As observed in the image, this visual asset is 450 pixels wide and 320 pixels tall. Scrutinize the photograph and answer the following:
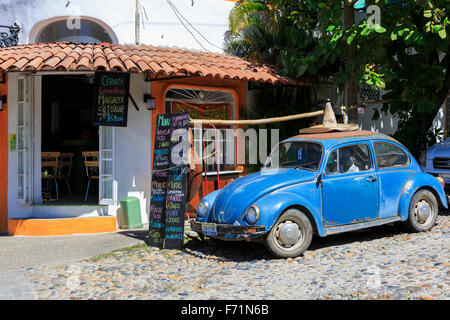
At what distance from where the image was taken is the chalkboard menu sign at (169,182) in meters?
7.48

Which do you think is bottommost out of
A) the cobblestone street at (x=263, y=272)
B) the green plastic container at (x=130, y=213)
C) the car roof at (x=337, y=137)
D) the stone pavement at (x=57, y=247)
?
the stone pavement at (x=57, y=247)

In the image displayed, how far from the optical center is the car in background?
33.0 feet

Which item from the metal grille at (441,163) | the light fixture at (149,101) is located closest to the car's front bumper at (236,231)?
the light fixture at (149,101)

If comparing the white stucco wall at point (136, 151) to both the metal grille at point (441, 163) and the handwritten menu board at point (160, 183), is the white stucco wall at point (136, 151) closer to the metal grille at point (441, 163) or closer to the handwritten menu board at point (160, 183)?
the handwritten menu board at point (160, 183)

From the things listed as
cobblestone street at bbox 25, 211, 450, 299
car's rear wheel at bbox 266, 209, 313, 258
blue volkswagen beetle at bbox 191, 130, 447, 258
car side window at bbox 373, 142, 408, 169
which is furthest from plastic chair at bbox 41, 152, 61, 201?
car side window at bbox 373, 142, 408, 169

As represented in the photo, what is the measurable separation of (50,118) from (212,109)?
6.08 m

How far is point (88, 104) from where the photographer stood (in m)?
15.2

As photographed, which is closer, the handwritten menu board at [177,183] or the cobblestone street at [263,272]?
the cobblestone street at [263,272]

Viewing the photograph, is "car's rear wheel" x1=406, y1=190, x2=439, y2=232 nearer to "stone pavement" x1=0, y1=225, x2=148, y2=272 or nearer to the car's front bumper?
the car's front bumper

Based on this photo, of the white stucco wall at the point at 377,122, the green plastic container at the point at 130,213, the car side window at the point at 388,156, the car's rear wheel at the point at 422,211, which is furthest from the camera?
the white stucco wall at the point at 377,122

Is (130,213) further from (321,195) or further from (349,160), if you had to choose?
(349,160)

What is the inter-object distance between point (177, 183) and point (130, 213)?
243 centimetres

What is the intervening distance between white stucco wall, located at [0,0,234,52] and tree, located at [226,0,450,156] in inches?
27.6
